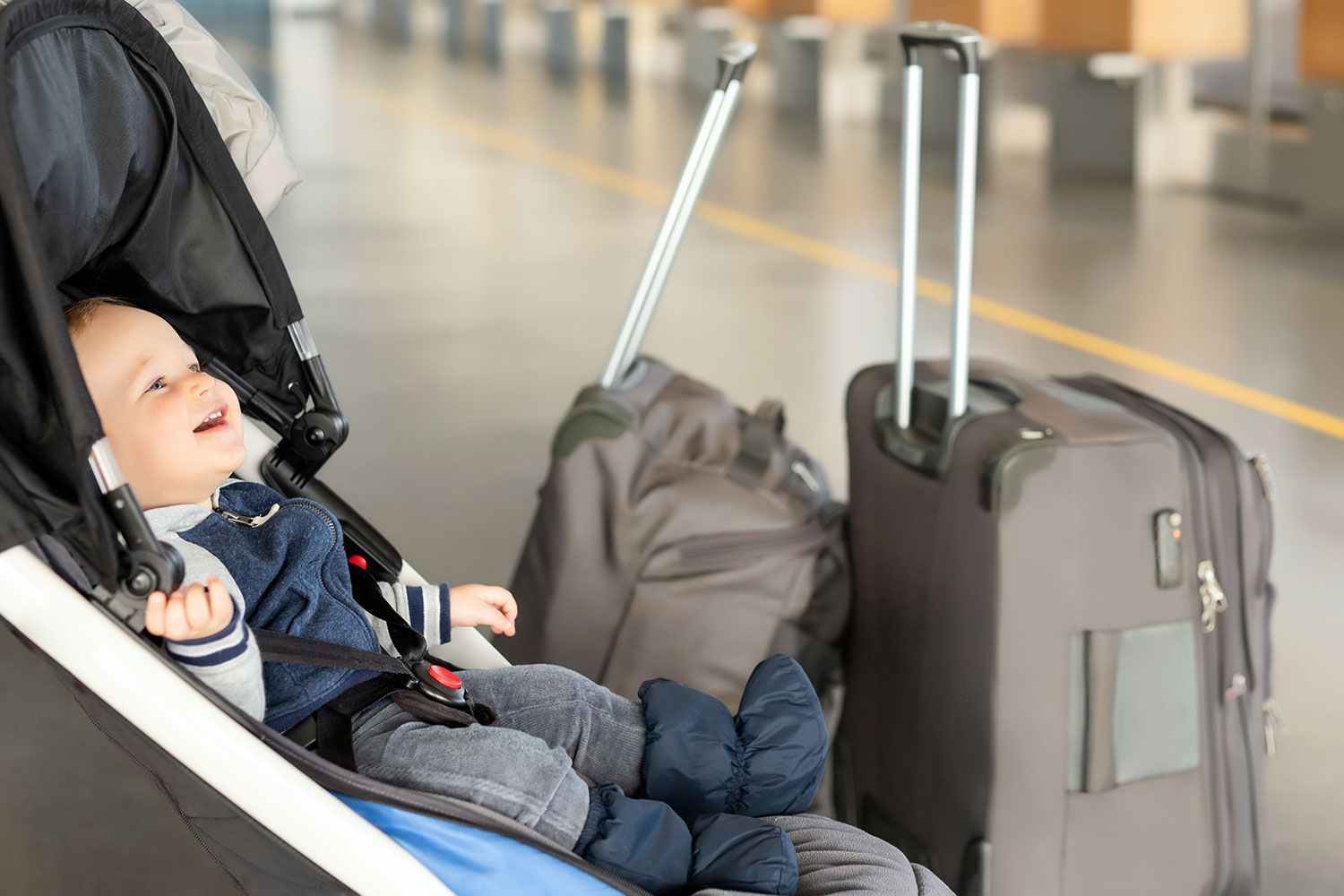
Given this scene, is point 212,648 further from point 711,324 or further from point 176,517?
point 711,324

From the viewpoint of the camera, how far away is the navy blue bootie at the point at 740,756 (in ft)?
4.62

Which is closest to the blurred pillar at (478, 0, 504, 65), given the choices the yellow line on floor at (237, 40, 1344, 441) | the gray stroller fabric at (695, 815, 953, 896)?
the yellow line on floor at (237, 40, 1344, 441)

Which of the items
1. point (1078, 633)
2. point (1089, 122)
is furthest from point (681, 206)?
point (1089, 122)

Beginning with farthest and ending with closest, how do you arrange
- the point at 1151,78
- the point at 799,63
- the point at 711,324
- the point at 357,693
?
the point at 799,63
the point at 1151,78
the point at 711,324
the point at 357,693

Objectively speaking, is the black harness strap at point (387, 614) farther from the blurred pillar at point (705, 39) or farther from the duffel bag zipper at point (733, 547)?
the blurred pillar at point (705, 39)

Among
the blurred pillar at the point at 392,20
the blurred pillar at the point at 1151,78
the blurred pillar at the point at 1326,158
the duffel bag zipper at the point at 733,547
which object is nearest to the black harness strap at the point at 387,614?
the duffel bag zipper at the point at 733,547

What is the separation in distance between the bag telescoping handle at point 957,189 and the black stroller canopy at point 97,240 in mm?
736

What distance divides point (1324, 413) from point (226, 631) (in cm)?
310

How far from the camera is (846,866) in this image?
1.31m

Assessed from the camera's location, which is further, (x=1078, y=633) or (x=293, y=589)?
(x=1078, y=633)

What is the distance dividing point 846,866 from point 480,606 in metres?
0.51

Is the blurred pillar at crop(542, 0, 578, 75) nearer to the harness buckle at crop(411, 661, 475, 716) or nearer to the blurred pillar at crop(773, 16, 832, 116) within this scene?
the blurred pillar at crop(773, 16, 832, 116)

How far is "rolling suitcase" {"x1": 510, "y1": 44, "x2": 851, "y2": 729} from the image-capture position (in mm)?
1956

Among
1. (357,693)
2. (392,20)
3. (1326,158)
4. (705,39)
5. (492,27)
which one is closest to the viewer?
(357,693)
